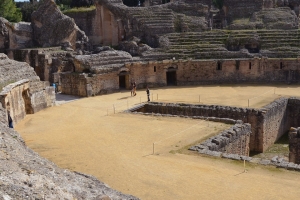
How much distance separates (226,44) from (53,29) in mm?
14283

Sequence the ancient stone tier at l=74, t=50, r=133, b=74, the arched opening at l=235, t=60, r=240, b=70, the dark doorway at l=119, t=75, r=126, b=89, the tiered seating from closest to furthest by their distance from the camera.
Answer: the ancient stone tier at l=74, t=50, r=133, b=74 → the arched opening at l=235, t=60, r=240, b=70 → the dark doorway at l=119, t=75, r=126, b=89 → the tiered seating

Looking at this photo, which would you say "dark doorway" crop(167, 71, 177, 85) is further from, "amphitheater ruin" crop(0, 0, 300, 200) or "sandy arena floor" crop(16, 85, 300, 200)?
"sandy arena floor" crop(16, 85, 300, 200)

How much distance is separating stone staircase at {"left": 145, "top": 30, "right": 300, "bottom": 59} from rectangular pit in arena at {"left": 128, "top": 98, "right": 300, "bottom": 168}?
7038 millimetres

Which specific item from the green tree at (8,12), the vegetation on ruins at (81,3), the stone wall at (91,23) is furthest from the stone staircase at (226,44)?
the green tree at (8,12)

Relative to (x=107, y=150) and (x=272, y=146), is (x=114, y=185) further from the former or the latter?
(x=272, y=146)

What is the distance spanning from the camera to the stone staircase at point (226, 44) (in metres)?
26.8

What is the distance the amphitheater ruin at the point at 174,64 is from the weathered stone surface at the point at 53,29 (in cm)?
8

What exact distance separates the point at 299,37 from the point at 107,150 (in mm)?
20255

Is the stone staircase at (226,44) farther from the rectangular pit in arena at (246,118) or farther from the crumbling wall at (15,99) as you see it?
the crumbling wall at (15,99)

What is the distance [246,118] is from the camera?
59.8 ft

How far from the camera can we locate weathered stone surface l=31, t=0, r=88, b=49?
30.6m

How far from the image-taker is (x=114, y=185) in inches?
391

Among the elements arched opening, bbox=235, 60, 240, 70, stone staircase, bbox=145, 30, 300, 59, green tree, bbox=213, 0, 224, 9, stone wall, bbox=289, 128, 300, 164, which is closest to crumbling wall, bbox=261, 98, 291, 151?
stone wall, bbox=289, 128, 300, 164

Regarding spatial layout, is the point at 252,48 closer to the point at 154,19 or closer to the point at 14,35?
the point at 154,19
